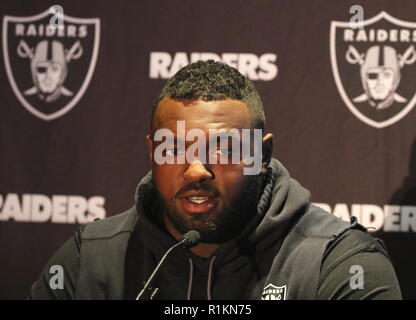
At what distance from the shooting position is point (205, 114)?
1.56 metres

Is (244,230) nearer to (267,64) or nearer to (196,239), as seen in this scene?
(196,239)

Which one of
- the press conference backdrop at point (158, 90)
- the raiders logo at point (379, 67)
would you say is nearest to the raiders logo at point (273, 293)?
the press conference backdrop at point (158, 90)

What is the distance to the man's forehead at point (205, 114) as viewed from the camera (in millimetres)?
1561

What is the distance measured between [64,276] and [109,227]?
17cm

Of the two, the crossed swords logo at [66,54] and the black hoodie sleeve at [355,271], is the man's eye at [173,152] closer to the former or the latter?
the black hoodie sleeve at [355,271]

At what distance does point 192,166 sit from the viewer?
1.52 metres

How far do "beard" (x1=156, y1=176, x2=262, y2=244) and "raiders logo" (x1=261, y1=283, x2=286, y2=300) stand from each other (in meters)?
0.14

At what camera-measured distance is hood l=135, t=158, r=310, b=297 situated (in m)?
1.64

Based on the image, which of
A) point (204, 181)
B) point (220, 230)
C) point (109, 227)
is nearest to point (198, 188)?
point (204, 181)

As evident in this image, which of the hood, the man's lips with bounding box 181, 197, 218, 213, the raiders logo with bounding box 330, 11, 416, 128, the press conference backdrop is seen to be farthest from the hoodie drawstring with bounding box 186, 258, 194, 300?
the raiders logo with bounding box 330, 11, 416, 128

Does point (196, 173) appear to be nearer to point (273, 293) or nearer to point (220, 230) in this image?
point (220, 230)

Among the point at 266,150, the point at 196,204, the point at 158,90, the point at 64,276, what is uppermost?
the point at 158,90

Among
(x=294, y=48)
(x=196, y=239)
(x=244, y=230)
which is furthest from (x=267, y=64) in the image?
(x=196, y=239)
